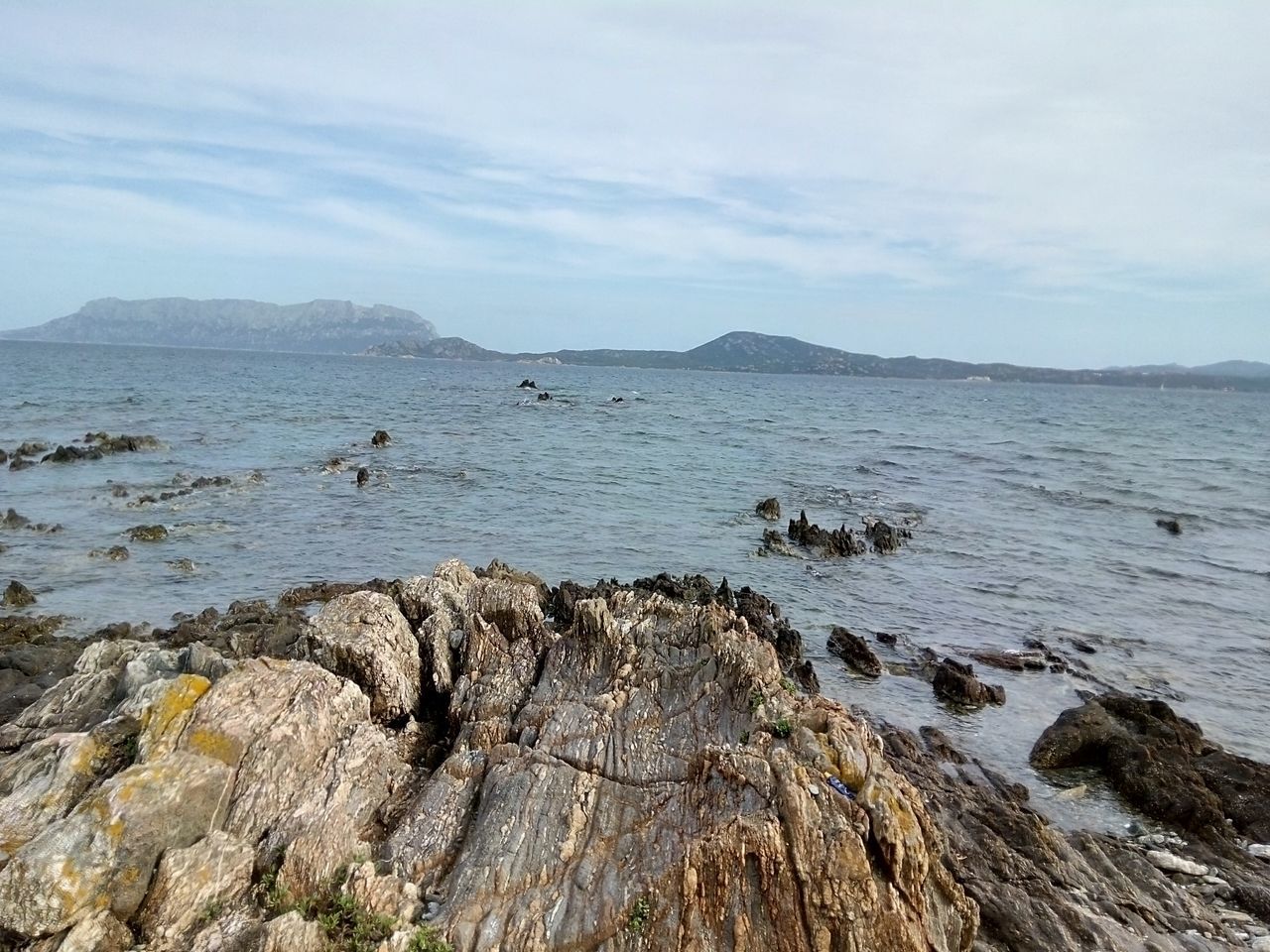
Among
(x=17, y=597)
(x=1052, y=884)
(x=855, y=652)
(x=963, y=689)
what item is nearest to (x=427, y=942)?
(x=1052, y=884)

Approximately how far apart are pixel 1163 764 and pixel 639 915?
1096 centimetres

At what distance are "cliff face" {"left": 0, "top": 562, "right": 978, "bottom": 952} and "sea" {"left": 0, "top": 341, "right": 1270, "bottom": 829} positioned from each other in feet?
23.0

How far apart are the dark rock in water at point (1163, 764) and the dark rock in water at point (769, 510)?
17916 millimetres

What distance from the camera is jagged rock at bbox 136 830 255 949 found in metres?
7.04

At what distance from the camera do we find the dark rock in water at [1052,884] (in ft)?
28.5

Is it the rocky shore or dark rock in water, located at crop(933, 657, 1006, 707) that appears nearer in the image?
the rocky shore

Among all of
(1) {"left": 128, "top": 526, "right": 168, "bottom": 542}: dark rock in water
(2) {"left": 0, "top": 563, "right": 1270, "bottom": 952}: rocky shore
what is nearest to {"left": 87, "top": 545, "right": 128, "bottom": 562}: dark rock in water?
(1) {"left": 128, "top": 526, "right": 168, "bottom": 542}: dark rock in water

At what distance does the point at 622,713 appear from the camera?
32.3 feet

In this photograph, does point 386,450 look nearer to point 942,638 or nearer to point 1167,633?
point 942,638

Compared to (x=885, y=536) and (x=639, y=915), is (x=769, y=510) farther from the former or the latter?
(x=639, y=915)

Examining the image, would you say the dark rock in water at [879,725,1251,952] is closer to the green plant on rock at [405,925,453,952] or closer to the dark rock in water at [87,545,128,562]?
the green plant on rock at [405,925,453,952]

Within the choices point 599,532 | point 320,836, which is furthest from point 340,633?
point 599,532

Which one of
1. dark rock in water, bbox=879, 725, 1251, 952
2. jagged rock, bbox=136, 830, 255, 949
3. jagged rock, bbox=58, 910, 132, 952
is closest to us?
jagged rock, bbox=58, 910, 132, 952

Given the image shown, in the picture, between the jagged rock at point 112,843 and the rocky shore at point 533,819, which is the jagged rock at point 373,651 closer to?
the rocky shore at point 533,819
